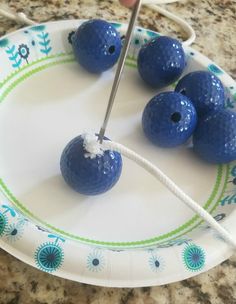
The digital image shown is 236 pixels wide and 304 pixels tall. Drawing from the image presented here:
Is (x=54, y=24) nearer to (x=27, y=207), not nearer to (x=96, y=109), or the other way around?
(x=96, y=109)

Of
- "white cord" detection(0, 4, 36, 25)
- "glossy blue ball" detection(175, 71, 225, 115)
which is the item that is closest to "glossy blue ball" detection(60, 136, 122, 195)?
"glossy blue ball" detection(175, 71, 225, 115)

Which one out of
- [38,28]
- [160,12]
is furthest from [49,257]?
[160,12]

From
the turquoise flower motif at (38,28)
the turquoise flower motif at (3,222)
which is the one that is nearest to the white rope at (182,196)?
the turquoise flower motif at (3,222)

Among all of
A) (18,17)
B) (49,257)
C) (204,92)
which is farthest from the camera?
(18,17)

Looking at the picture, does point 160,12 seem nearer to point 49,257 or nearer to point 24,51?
point 24,51

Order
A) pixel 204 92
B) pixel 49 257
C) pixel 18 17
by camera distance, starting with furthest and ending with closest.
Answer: pixel 18 17 → pixel 204 92 → pixel 49 257

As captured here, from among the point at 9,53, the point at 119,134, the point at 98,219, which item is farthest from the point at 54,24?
the point at 98,219

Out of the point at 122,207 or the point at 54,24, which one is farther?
the point at 54,24
